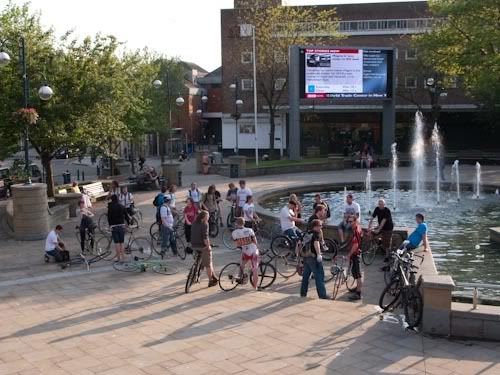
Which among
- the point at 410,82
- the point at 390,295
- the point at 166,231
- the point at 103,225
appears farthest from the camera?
the point at 410,82

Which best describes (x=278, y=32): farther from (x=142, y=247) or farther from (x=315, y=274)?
(x=315, y=274)

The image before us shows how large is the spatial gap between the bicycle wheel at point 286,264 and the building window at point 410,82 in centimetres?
4158

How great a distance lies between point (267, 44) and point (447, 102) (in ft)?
59.3

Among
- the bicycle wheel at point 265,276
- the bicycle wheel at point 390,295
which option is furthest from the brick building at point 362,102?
the bicycle wheel at point 390,295

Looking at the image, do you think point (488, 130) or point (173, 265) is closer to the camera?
point (173, 265)

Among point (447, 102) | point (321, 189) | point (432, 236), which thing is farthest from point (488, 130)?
point (432, 236)

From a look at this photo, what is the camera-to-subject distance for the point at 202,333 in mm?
9328

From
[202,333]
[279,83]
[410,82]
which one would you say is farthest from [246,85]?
[202,333]

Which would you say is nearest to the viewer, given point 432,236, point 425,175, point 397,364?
point 397,364

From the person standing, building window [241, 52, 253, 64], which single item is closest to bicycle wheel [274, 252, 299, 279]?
the person standing

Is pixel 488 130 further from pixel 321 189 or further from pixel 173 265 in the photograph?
pixel 173 265

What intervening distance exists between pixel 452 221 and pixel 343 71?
2004 cm

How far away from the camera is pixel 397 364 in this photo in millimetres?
7992

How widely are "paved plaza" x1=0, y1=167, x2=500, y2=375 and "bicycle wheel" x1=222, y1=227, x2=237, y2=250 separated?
3861 millimetres
